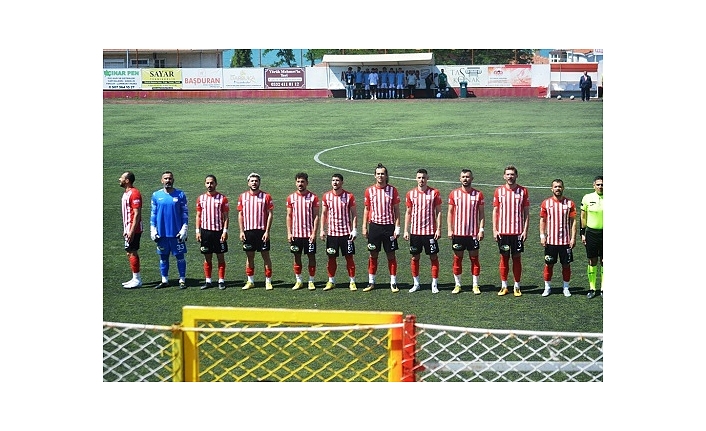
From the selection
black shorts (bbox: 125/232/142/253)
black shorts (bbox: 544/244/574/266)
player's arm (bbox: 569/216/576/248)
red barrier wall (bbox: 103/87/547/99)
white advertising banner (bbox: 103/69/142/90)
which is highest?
red barrier wall (bbox: 103/87/547/99)

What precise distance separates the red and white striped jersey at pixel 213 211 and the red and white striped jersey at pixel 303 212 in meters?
0.68

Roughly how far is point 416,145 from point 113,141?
22.3 feet

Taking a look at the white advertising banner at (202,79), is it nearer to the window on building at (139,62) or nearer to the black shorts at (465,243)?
the window on building at (139,62)

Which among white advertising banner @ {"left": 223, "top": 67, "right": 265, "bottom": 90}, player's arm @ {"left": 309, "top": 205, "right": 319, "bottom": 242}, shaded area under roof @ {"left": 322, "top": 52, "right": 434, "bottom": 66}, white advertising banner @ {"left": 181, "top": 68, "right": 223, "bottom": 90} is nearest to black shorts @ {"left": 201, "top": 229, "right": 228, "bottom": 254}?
player's arm @ {"left": 309, "top": 205, "right": 319, "bottom": 242}

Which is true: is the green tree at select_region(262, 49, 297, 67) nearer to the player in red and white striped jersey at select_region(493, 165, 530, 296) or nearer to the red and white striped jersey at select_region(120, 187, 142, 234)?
the red and white striped jersey at select_region(120, 187, 142, 234)

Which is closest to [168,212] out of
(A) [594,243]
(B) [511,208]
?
(B) [511,208]

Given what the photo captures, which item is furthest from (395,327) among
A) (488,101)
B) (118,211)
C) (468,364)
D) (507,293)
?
(488,101)

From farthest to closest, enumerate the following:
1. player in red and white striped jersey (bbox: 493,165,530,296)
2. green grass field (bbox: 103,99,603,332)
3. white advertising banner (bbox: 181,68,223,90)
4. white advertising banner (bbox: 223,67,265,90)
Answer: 1. white advertising banner (bbox: 223,67,265,90)
2. white advertising banner (bbox: 181,68,223,90)
3. player in red and white striped jersey (bbox: 493,165,530,296)
4. green grass field (bbox: 103,99,603,332)

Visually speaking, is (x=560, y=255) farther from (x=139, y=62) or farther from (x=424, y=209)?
(x=139, y=62)

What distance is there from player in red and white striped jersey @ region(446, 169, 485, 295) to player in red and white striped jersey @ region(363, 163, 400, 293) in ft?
1.85

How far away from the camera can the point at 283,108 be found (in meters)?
19.4

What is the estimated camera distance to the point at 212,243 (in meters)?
10.3

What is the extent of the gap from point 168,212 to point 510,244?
3407 mm

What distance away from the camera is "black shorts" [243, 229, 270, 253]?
10.3 m
